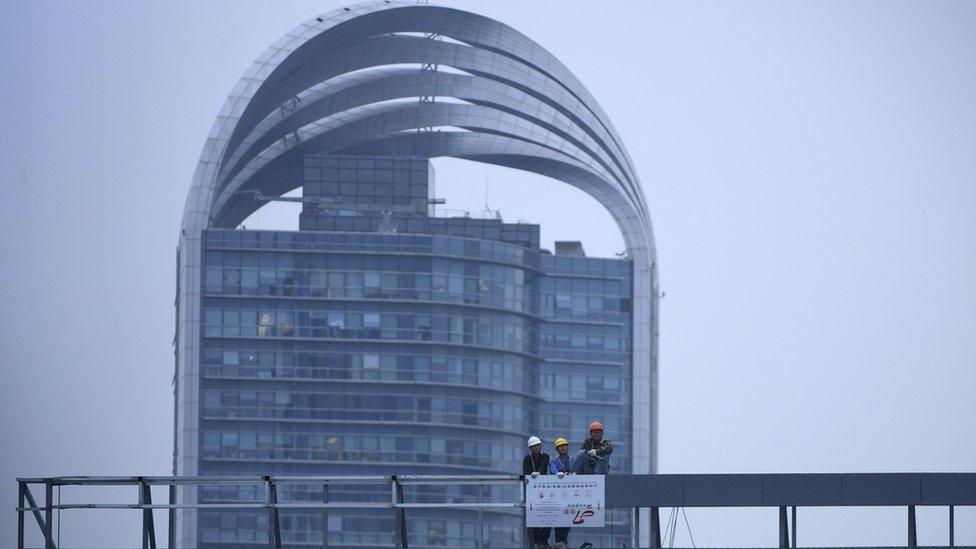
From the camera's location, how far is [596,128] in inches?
7667

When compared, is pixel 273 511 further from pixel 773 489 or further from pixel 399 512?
pixel 773 489

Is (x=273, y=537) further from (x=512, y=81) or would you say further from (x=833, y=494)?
(x=512, y=81)

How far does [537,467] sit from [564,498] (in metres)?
0.89

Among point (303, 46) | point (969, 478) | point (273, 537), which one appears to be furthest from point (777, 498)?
point (303, 46)

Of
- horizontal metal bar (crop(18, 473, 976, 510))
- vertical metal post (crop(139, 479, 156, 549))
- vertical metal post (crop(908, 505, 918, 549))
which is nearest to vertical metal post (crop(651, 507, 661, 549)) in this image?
horizontal metal bar (crop(18, 473, 976, 510))

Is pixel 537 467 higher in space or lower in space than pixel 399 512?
higher

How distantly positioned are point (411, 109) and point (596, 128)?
56.7ft

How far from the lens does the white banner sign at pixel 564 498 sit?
44406 mm

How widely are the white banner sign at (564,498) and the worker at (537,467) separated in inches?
14.0

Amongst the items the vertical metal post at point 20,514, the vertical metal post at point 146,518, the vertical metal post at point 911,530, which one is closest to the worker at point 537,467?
the vertical metal post at point 911,530

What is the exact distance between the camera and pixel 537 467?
44844 millimetres

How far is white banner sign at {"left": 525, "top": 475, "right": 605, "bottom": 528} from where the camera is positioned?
4441 centimetres

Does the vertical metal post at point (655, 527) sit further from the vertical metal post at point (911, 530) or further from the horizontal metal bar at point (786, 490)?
the vertical metal post at point (911, 530)

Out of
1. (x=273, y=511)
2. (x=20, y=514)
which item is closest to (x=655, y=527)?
(x=273, y=511)
